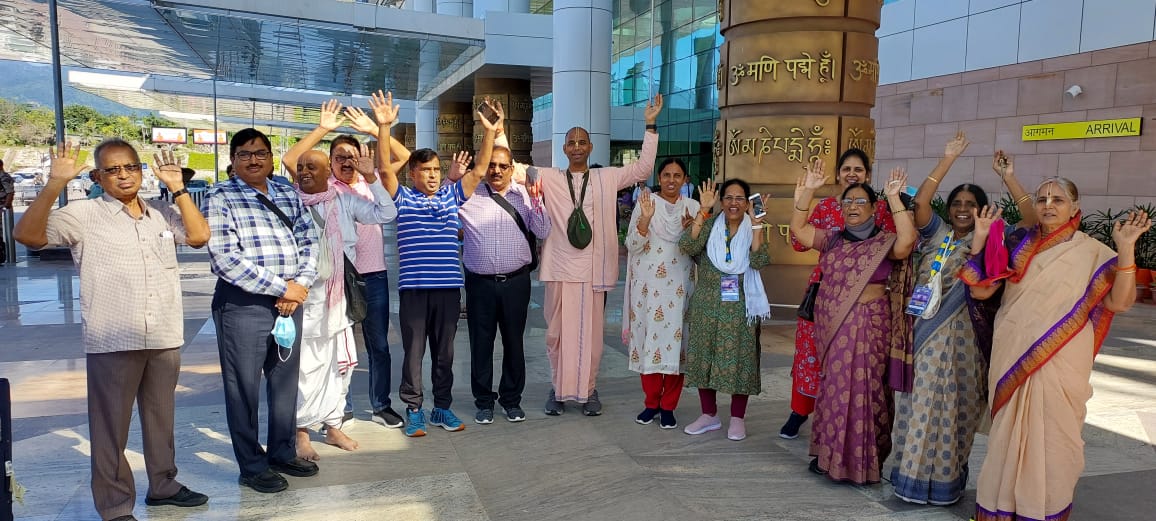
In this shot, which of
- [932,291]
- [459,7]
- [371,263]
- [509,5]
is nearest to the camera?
[932,291]

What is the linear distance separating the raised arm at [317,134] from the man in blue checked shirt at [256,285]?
0.26m

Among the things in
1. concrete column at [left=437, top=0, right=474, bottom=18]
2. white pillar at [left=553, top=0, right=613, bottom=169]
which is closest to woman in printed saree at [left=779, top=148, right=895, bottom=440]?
white pillar at [left=553, top=0, right=613, bottom=169]

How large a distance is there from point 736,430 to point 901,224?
5.14 feet

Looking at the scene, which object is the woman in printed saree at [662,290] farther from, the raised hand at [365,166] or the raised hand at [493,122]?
the raised hand at [365,166]

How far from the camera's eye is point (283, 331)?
3424mm

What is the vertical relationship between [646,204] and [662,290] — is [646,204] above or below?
above

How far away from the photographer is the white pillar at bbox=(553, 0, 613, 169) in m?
13.2

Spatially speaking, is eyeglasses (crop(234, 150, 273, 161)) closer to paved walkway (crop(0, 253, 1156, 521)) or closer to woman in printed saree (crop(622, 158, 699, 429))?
paved walkway (crop(0, 253, 1156, 521))

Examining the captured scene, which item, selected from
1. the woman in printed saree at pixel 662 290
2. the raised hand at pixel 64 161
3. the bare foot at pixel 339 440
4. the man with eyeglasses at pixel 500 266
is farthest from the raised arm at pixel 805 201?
the raised hand at pixel 64 161

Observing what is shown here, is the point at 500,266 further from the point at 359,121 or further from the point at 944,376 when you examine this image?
the point at 944,376

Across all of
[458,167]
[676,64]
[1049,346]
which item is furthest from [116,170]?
[676,64]

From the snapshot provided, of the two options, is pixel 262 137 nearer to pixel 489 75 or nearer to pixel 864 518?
pixel 864 518

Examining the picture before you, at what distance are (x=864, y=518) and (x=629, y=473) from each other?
111 cm

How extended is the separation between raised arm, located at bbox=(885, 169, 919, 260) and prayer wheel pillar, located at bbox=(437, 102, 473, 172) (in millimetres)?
19730
